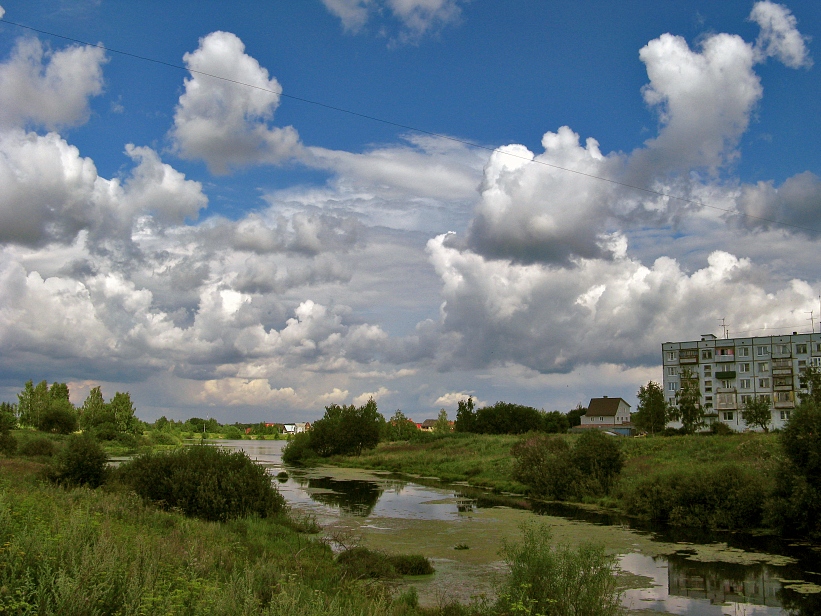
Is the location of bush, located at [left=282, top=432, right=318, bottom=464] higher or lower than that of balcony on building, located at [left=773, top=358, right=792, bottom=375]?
lower

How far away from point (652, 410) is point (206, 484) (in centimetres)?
5886

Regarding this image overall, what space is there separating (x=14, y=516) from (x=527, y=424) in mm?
77635

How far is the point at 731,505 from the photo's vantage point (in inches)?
924

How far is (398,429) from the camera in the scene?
343 ft

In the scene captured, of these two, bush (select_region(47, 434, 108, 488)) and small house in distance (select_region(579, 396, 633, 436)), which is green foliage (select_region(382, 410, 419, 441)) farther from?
bush (select_region(47, 434, 108, 488))

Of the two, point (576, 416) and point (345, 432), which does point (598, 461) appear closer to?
point (345, 432)

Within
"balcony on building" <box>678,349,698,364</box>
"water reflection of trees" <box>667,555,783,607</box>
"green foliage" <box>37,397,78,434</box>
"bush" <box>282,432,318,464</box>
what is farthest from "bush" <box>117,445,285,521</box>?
"balcony on building" <box>678,349,698,364</box>

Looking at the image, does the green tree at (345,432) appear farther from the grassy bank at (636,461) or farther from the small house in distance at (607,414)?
the small house in distance at (607,414)

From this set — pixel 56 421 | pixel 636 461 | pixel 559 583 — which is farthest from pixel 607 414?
pixel 559 583

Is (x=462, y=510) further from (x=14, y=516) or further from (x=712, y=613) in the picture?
(x=14, y=516)

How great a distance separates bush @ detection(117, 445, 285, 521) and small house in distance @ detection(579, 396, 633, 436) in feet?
313

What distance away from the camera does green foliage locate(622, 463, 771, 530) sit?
2320 centimetres

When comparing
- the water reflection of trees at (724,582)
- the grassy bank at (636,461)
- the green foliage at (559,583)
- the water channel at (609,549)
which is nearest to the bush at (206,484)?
the water channel at (609,549)

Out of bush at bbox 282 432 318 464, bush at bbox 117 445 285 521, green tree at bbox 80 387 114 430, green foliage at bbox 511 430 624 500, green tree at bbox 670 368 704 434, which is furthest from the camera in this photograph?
green tree at bbox 80 387 114 430
